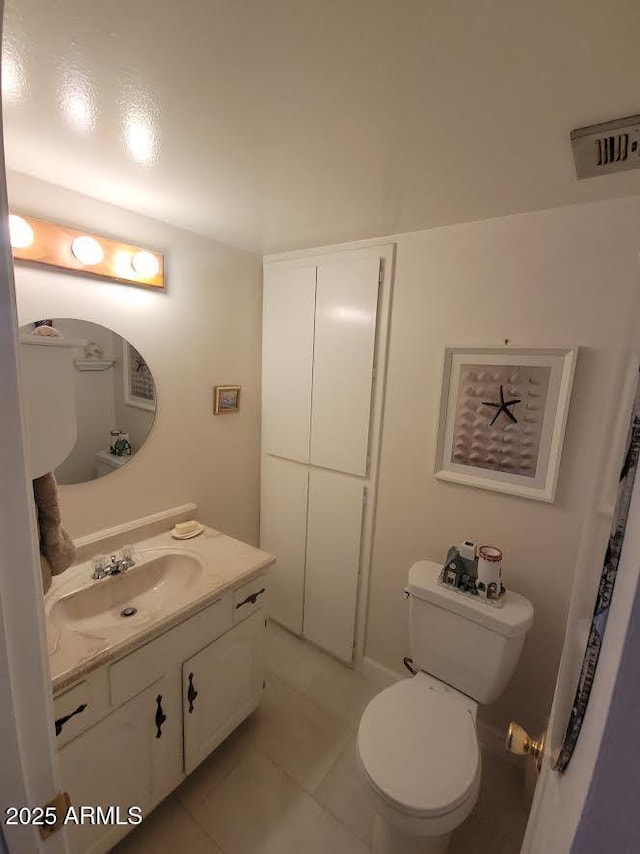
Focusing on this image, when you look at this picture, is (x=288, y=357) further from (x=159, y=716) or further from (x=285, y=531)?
(x=159, y=716)

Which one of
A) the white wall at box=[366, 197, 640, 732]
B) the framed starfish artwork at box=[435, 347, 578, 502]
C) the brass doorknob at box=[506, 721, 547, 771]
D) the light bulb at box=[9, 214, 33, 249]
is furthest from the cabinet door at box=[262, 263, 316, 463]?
the brass doorknob at box=[506, 721, 547, 771]

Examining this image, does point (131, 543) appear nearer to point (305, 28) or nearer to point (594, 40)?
point (305, 28)

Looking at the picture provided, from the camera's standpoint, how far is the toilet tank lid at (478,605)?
1.28 meters

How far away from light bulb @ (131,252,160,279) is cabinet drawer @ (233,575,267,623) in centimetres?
138

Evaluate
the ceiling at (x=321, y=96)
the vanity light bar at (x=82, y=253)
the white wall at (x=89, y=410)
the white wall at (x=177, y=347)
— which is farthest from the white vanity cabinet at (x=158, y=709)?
the ceiling at (x=321, y=96)

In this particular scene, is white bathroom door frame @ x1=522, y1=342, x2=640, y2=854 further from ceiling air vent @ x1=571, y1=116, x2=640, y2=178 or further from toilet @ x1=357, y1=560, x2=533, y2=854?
ceiling air vent @ x1=571, y1=116, x2=640, y2=178

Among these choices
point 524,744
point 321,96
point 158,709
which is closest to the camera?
point 524,744

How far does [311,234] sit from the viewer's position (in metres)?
1.68

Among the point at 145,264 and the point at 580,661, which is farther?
the point at 145,264

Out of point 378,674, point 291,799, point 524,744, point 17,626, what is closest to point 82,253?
point 17,626

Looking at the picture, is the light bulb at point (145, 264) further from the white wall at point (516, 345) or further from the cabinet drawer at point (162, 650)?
the cabinet drawer at point (162, 650)

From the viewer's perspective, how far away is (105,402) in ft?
4.92

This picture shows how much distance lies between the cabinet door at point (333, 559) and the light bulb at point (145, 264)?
4.11 ft

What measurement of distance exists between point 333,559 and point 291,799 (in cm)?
95
